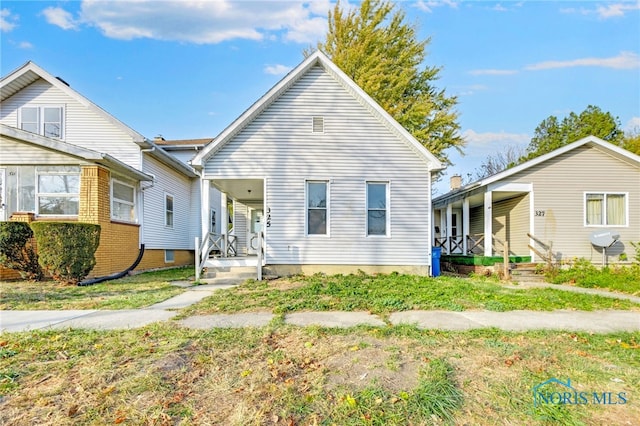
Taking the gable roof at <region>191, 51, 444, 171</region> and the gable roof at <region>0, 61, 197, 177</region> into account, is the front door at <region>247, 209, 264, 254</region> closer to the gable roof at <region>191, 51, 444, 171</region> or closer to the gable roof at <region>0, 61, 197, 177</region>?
the gable roof at <region>0, 61, 197, 177</region>

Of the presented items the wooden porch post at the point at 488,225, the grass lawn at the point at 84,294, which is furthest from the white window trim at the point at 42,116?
the wooden porch post at the point at 488,225

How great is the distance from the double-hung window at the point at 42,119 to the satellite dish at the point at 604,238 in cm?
1989

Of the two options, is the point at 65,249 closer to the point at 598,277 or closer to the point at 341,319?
the point at 341,319

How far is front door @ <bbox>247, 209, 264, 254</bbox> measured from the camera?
14469mm

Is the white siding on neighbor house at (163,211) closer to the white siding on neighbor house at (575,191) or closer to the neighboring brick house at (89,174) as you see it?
the neighboring brick house at (89,174)

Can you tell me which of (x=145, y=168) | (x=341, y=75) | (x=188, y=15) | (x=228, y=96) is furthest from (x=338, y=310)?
(x=228, y=96)

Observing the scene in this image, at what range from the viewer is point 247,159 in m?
10.4

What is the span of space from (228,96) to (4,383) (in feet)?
55.2

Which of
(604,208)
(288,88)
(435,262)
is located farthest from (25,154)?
(604,208)

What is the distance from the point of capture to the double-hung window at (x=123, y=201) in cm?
1116

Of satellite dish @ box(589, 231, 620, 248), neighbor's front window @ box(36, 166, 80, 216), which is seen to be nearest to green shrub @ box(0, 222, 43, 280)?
neighbor's front window @ box(36, 166, 80, 216)

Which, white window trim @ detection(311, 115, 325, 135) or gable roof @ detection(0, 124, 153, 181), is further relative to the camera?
white window trim @ detection(311, 115, 325, 135)

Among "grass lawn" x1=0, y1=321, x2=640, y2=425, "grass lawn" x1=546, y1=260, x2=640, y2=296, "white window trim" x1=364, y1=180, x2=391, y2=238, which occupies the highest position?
"white window trim" x1=364, y1=180, x2=391, y2=238

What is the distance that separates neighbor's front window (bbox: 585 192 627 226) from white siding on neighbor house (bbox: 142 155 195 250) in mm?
16563
